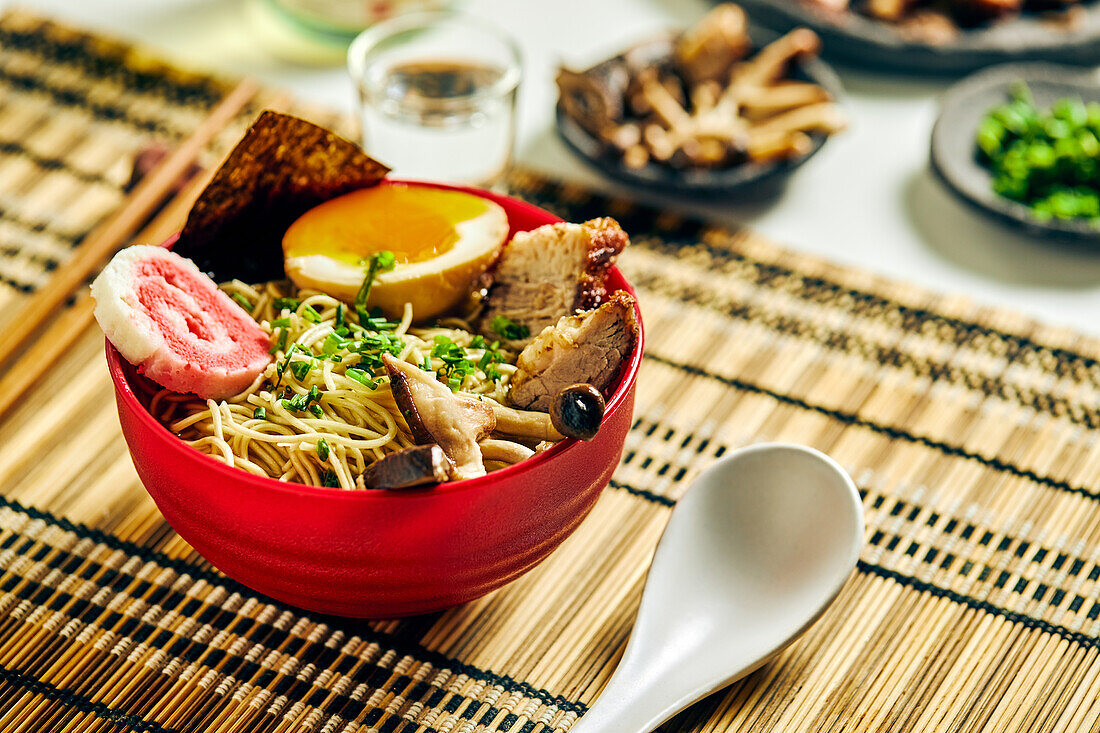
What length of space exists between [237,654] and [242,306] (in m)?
0.47

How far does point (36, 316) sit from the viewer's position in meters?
1.74

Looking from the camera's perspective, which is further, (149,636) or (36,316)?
(36,316)

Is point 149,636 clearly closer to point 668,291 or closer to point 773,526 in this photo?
point 773,526

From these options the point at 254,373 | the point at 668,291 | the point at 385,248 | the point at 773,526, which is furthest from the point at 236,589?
the point at 668,291

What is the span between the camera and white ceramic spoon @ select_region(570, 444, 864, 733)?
1301 mm

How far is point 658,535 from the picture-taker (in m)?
1.58

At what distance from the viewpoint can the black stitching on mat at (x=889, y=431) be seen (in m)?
1.68

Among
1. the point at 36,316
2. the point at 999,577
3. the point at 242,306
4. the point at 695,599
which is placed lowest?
the point at 999,577

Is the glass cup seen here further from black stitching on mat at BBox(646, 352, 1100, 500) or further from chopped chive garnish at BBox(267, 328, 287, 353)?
chopped chive garnish at BBox(267, 328, 287, 353)

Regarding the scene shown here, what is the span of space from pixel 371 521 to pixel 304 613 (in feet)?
1.16

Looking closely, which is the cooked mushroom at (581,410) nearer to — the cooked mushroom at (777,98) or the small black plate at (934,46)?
the cooked mushroom at (777,98)

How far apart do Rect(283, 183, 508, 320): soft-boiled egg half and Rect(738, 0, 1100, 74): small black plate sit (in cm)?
152

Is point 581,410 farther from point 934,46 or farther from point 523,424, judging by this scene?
point 934,46

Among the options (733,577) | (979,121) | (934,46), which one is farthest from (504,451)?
(934,46)
